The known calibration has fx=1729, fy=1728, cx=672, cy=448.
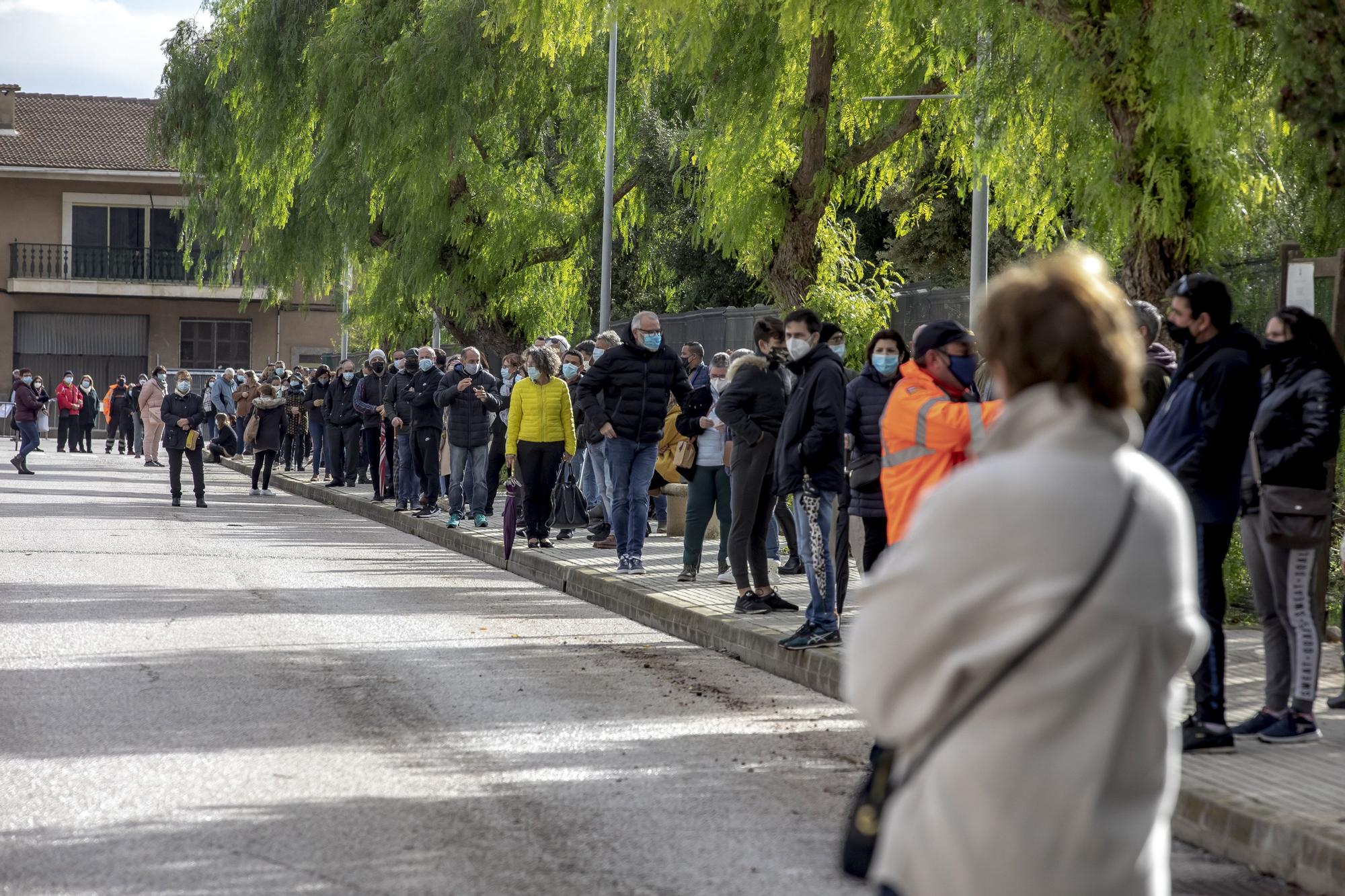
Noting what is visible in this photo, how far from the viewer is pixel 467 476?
1952 cm

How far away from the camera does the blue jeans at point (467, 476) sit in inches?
745

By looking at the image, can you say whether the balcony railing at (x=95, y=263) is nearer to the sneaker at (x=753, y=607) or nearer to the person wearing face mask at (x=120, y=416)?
the person wearing face mask at (x=120, y=416)

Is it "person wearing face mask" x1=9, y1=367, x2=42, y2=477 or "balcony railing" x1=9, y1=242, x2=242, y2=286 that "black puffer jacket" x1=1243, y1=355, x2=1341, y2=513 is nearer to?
"person wearing face mask" x1=9, y1=367, x2=42, y2=477

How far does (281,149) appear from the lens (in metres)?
27.7

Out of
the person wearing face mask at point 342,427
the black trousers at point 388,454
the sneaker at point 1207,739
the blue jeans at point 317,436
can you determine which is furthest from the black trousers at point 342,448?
the sneaker at point 1207,739

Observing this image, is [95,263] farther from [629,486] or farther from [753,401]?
[753,401]

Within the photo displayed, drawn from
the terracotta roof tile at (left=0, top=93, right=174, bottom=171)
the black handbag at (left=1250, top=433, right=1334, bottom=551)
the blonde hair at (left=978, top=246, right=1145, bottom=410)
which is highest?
the terracotta roof tile at (left=0, top=93, right=174, bottom=171)

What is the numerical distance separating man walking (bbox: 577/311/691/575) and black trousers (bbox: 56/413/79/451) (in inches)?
1260

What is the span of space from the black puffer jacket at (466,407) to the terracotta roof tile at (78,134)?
3600cm

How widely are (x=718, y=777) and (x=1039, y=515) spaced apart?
177 inches

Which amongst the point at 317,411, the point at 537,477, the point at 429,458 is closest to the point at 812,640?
the point at 537,477

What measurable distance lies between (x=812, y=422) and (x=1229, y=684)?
2.48 m

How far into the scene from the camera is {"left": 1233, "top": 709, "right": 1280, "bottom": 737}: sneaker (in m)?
7.07

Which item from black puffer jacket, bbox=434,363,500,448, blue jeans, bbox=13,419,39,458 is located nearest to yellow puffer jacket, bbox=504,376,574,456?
black puffer jacket, bbox=434,363,500,448
